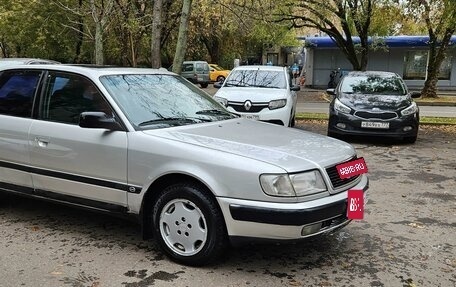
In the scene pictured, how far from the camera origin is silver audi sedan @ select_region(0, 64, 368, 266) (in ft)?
11.8

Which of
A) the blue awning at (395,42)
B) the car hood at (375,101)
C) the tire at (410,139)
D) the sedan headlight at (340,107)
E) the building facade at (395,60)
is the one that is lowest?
the tire at (410,139)

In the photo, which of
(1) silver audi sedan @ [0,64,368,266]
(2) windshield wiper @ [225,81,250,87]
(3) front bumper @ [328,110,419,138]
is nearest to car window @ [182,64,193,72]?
(2) windshield wiper @ [225,81,250,87]

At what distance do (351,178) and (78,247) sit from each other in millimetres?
2443

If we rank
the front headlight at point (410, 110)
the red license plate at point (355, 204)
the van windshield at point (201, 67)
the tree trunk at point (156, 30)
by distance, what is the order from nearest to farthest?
the red license plate at point (355, 204)
the front headlight at point (410, 110)
the tree trunk at point (156, 30)
the van windshield at point (201, 67)

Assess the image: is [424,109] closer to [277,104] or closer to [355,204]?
[277,104]

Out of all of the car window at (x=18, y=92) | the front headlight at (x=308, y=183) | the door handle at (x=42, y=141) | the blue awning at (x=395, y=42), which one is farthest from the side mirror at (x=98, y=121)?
the blue awning at (x=395, y=42)

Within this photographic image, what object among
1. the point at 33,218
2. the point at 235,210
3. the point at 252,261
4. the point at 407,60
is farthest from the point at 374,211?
the point at 407,60

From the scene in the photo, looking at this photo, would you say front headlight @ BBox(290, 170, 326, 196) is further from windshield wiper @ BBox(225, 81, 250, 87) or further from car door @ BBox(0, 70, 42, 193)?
windshield wiper @ BBox(225, 81, 250, 87)

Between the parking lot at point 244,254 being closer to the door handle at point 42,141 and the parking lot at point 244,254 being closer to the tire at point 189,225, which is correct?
the tire at point 189,225

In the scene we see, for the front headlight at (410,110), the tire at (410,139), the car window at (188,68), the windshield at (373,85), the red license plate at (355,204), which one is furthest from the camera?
the car window at (188,68)

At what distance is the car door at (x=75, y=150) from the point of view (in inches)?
165

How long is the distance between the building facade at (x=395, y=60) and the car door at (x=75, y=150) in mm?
26603

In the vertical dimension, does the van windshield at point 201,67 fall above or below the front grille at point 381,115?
above

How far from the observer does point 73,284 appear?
3.63 m
